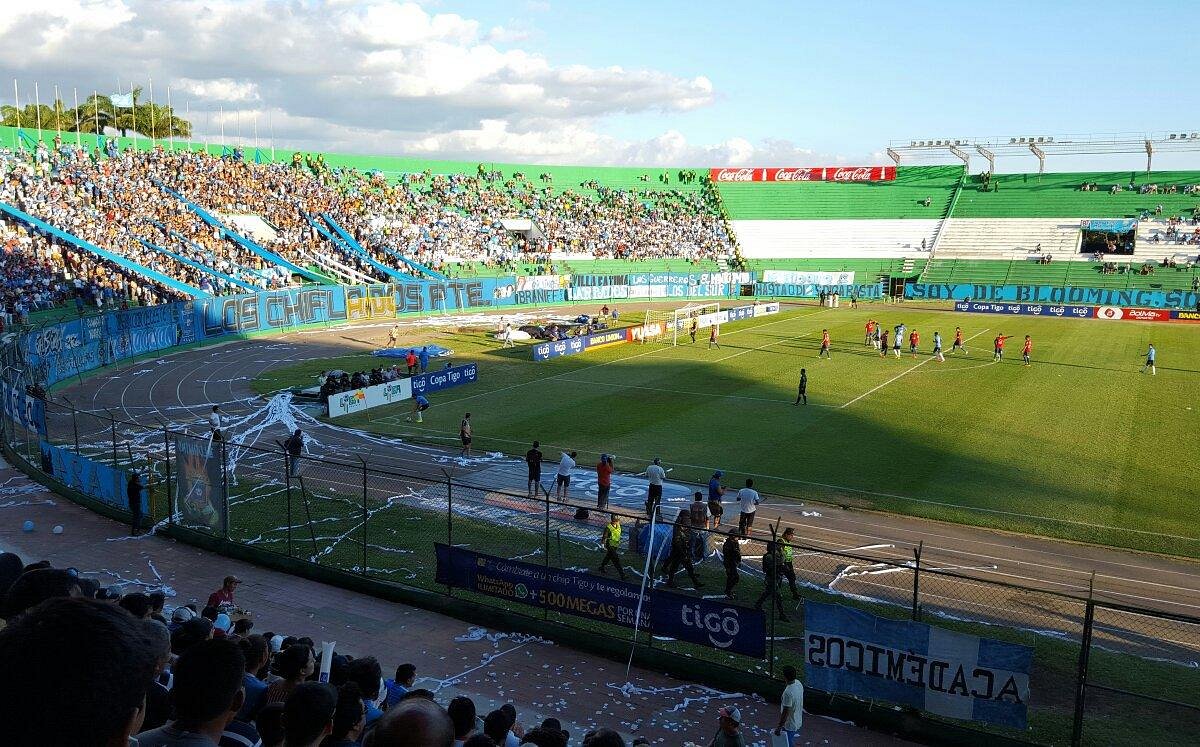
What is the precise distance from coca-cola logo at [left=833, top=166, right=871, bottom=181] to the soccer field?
170ft

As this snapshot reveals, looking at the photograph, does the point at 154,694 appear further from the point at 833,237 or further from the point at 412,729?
the point at 833,237

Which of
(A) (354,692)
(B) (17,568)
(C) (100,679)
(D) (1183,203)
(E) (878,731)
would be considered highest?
(D) (1183,203)

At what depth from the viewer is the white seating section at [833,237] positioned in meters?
91.9

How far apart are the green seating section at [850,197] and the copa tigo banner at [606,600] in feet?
291

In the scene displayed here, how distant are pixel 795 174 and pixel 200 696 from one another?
105599mm

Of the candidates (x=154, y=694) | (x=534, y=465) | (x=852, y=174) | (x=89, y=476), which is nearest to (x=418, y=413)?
(x=534, y=465)

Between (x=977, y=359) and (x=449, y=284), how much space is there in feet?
129

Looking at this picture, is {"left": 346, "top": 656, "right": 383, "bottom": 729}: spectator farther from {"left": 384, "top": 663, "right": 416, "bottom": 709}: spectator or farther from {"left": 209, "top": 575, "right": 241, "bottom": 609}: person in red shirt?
{"left": 209, "top": 575, "right": 241, "bottom": 609}: person in red shirt

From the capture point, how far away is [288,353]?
4672 cm

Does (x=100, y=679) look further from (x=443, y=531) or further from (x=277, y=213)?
(x=277, y=213)

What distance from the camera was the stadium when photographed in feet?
35.2

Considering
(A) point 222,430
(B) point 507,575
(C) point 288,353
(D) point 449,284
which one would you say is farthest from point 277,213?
(B) point 507,575

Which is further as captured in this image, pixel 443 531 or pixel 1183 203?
pixel 1183 203

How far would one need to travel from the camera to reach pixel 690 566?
16.1 metres
